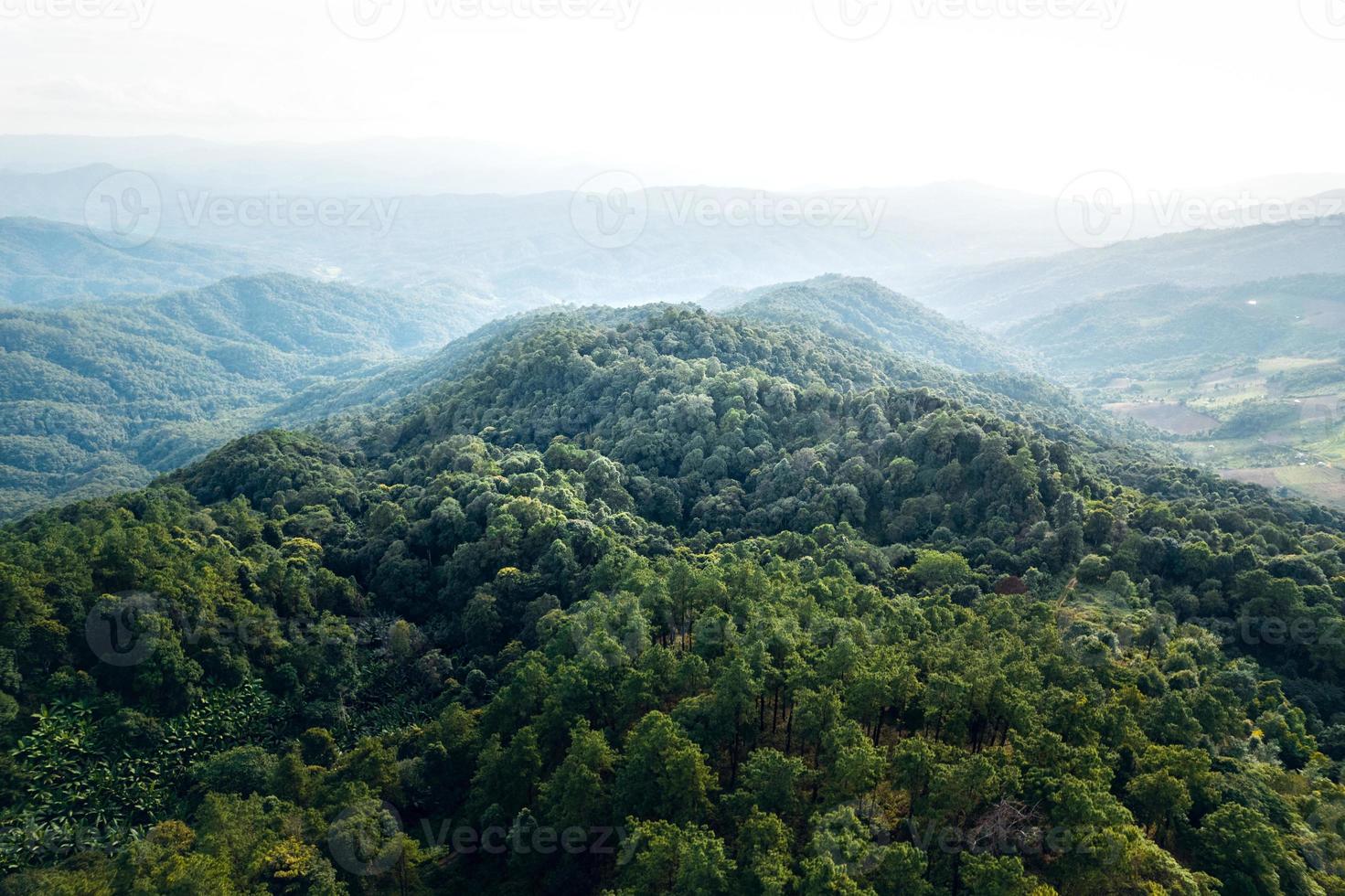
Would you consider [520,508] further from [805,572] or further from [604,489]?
[805,572]
